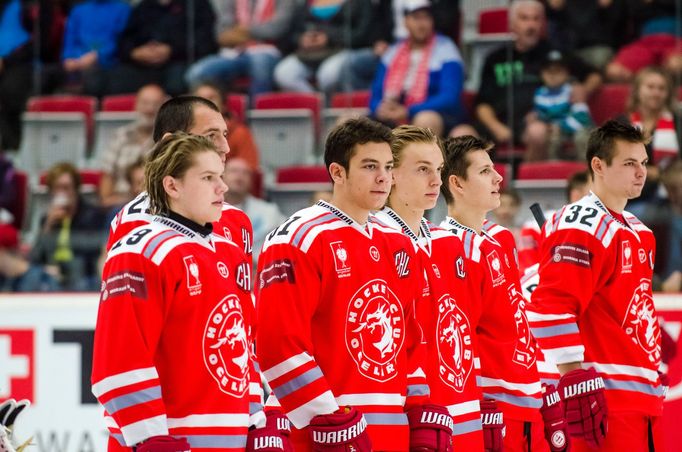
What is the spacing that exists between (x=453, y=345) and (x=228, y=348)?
1.03m


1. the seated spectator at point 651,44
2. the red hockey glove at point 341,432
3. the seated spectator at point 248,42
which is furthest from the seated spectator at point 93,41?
the red hockey glove at point 341,432

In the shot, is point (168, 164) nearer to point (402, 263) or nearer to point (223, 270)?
point (223, 270)

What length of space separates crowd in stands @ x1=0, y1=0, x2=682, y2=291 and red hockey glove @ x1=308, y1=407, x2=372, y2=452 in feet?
11.9

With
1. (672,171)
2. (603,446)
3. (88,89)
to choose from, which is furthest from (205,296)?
(88,89)

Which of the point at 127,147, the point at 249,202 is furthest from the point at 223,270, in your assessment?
the point at 127,147

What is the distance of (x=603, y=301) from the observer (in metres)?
4.66

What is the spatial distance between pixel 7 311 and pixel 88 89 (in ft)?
9.40

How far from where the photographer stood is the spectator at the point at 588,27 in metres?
7.74

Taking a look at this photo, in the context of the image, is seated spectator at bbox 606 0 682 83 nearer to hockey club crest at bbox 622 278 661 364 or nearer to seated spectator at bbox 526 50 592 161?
seated spectator at bbox 526 50 592 161

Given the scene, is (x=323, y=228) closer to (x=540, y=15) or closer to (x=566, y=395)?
(x=566, y=395)

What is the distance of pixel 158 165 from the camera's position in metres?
3.33

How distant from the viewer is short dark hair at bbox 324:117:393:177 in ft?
12.3

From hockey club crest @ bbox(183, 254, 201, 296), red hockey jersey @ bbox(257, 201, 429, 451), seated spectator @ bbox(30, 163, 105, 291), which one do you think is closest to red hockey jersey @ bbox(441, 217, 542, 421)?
red hockey jersey @ bbox(257, 201, 429, 451)

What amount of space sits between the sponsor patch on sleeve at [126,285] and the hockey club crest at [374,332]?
2.29 ft
